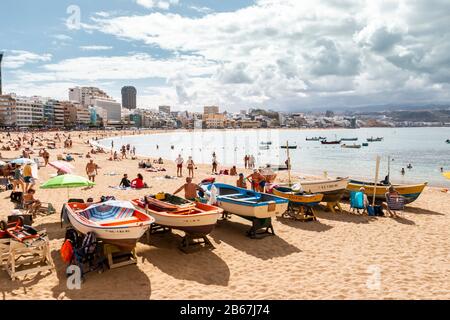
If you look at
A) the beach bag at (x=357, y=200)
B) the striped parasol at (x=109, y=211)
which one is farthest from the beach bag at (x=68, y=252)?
the beach bag at (x=357, y=200)

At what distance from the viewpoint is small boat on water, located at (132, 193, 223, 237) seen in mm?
8969

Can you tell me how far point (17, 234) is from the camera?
26.8ft

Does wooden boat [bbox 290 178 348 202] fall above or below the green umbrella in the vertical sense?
below

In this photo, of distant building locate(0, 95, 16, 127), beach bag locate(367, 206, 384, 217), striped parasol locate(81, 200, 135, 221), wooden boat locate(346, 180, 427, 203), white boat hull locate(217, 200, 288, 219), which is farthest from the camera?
distant building locate(0, 95, 16, 127)

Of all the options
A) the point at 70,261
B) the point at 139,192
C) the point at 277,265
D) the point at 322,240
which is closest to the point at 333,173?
the point at 139,192

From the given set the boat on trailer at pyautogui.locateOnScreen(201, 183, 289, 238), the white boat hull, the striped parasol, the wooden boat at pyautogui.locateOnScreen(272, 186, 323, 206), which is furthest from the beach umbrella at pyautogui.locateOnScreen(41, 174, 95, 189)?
the wooden boat at pyautogui.locateOnScreen(272, 186, 323, 206)

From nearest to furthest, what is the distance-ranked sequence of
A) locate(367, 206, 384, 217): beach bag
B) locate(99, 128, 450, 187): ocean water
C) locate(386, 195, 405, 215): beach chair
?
1. locate(386, 195, 405, 215): beach chair
2. locate(367, 206, 384, 217): beach bag
3. locate(99, 128, 450, 187): ocean water

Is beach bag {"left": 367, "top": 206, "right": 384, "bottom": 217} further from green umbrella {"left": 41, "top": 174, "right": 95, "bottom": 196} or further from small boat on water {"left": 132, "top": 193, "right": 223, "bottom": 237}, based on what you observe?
green umbrella {"left": 41, "top": 174, "right": 95, "bottom": 196}

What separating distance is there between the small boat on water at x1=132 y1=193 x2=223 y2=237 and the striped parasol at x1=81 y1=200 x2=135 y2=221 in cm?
87

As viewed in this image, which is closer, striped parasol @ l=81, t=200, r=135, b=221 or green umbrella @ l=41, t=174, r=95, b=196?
striped parasol @ l=81, t=200, r=135, b=221

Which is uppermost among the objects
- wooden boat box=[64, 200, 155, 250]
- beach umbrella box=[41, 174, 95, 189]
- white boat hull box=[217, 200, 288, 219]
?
beach umbrella box=[41, 174, 95, 189]

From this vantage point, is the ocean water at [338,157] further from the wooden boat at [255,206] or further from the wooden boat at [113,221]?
the wooden boat at [113,221]

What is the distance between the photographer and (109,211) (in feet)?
30.5
